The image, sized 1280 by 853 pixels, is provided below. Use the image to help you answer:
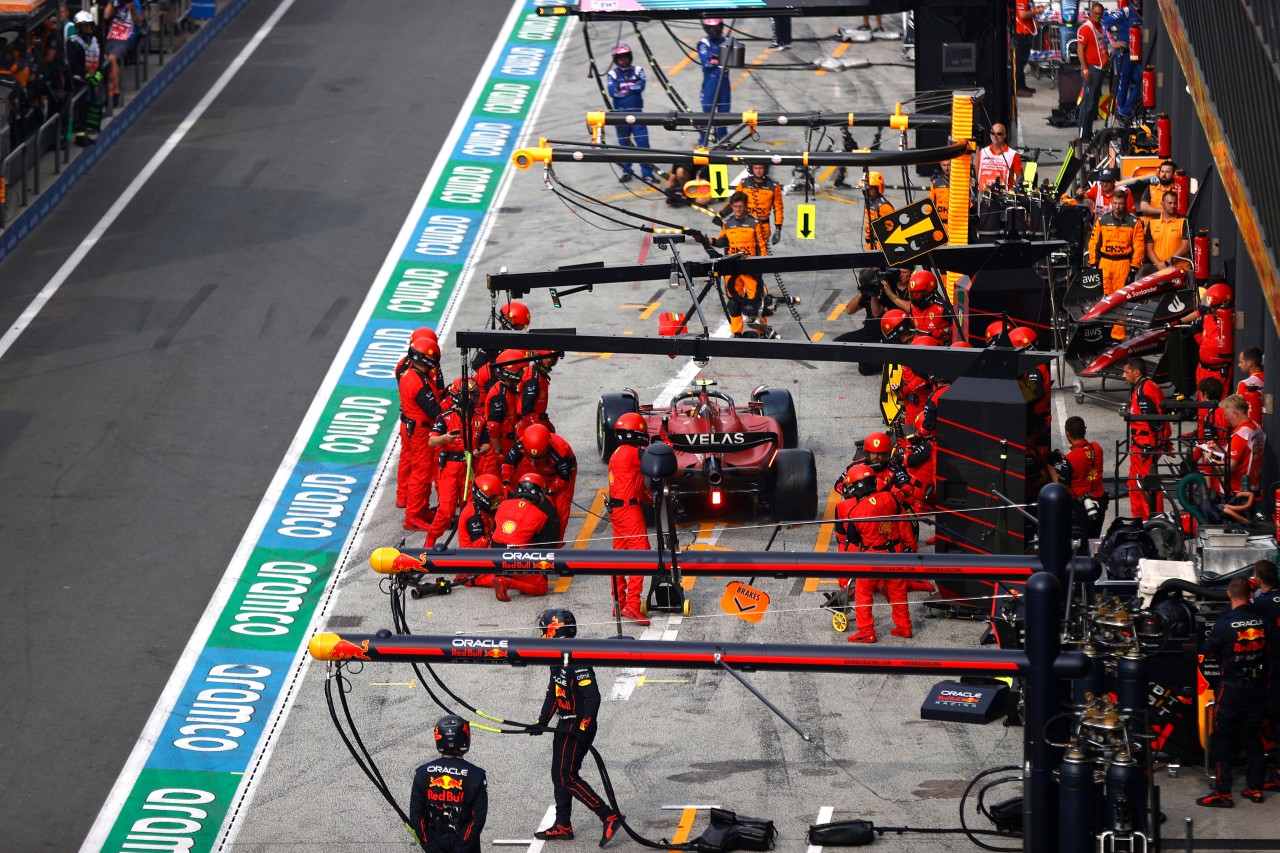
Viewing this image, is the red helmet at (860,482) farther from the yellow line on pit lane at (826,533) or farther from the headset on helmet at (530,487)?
the headset on helmet at (530,487)

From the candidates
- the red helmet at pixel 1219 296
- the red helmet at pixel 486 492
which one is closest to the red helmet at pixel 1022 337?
the red helmet at pixel 1219 296

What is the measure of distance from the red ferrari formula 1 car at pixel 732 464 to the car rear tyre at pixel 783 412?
0.40 metres

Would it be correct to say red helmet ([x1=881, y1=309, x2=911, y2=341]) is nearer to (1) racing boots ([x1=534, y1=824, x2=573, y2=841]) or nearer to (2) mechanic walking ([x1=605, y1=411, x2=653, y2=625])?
(2) mechanic walking ([x1=605, y1=411, x2=653, y2=625])

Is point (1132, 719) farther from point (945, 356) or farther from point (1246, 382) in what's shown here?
point (1246, 382)

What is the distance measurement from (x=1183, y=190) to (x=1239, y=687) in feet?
43.5

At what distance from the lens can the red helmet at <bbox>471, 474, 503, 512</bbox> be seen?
21000mm

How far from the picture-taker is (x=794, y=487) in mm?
21734

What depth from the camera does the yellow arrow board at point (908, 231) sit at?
20578 millimetres

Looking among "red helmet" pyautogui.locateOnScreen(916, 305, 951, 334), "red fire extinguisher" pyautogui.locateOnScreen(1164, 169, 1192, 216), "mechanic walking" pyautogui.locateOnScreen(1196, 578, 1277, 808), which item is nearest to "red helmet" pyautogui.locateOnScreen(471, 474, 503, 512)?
"red helmet" pyautogui.locateOnScreen(916, 305, 951, 334)

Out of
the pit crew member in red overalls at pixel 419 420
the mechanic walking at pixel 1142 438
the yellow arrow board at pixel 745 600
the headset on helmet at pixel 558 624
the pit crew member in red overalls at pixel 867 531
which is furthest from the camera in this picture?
the pit crew member in red overalls at pixel 419 420

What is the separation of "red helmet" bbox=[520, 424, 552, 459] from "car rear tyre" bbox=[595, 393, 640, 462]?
1.74m

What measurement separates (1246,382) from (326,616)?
9.96 meters

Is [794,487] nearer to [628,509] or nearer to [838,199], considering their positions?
[628,509]

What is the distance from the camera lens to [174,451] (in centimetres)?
2448
